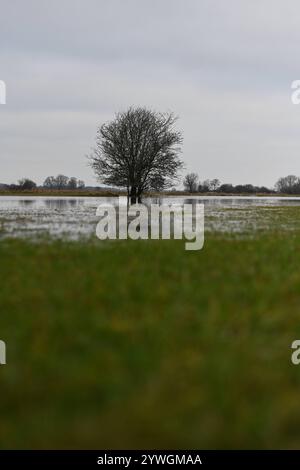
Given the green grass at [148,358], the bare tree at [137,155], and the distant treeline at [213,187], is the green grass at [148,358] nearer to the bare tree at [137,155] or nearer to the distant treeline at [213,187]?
the bare tree at [137,155]

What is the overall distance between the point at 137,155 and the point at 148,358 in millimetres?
40606

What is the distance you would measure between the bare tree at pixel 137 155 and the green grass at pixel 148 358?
35582mm

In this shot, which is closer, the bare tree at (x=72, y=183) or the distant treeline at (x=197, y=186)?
the distant treeline at (x=197, y=186)

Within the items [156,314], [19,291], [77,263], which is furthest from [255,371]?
[77,263]

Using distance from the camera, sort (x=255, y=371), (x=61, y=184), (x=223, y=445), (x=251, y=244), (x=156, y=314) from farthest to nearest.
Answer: (x=61, y=184) → (x=251, y=244) → (x=156, y=314) → (x=255, y=371) → (x=223, y=445)

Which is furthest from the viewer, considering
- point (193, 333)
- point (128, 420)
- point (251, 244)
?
point (251, 244)

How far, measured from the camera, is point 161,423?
3355mm

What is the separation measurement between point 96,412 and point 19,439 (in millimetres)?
676

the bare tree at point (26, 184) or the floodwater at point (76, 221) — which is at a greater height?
the bare tree at point (26, 184)

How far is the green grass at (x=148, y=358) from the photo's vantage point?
3291 mm

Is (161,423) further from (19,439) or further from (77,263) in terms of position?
(77,263)

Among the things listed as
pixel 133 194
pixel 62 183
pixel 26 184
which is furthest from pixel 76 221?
pixel 62 183

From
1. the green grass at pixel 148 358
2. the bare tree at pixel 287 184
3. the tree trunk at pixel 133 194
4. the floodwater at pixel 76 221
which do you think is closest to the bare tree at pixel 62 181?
the bare tree at pixel 287 184

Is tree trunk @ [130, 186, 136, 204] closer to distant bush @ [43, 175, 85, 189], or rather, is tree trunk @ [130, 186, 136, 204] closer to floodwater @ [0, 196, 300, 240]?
floodwater @ [0, 196, 300, 240]
